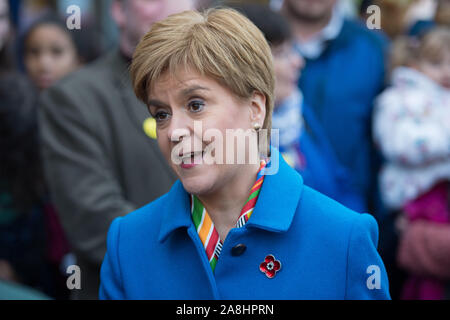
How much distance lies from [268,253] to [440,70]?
7.47 feet

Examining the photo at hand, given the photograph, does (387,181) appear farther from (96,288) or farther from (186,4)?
(96,288)

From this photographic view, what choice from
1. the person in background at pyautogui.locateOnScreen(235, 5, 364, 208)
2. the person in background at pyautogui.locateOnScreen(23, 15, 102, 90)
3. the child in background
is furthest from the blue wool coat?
the person in background at pyautogui.locateOnScreen(23, 15, 102, 90)

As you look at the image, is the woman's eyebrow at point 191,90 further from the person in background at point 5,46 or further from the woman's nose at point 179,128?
the person in background at point 5,46

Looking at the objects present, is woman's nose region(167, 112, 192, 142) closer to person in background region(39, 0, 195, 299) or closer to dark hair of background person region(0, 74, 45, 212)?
person in background region(39, 0, 195, 299)

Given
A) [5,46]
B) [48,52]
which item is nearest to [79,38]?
[48,52]

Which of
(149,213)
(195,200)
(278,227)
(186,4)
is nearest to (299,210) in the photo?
(278,227)

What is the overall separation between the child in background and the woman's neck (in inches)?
69.0

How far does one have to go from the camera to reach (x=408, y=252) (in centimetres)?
338

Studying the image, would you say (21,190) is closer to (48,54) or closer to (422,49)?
(48,54)

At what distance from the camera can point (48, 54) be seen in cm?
470

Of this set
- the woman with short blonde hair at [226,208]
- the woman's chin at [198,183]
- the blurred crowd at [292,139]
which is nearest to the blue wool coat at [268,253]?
the woman with short blonde hair at [226,208]

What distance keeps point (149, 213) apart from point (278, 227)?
45 centimetres

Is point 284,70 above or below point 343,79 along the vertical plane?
above

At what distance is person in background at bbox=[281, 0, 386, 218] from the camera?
12.4 ft
